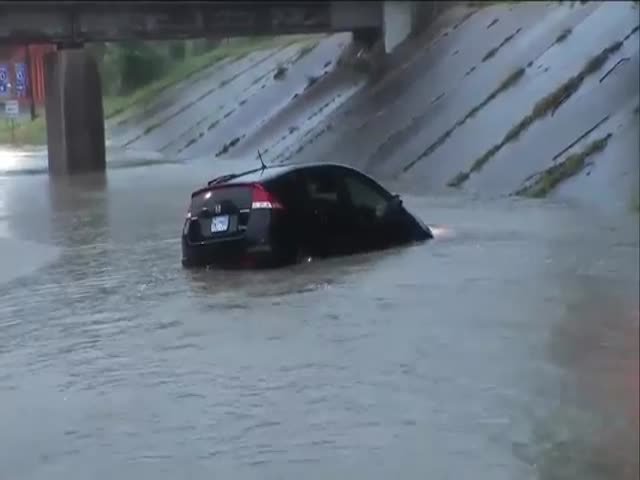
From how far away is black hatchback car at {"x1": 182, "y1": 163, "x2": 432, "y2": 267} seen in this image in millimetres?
16109

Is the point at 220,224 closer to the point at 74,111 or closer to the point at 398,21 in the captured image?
the point at 74,111

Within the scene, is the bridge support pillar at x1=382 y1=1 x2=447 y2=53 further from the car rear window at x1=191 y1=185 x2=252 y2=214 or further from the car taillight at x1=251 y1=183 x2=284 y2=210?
the car taillight at x1=251 y1=183 x2=284 y2=210

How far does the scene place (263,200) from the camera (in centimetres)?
1608

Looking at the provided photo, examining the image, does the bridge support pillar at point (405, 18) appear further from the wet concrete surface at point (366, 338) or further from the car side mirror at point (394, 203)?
→ the car side mirror at point (394, 203)

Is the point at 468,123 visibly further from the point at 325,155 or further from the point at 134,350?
the point at 134,350

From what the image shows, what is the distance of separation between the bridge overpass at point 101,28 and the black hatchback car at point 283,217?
81.3ft

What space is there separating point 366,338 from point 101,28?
3163 cm

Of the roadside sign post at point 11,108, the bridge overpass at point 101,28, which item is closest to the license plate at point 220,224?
the roadside sign post at point 11,108

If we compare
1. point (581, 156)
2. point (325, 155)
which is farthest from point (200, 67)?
point (581, 156)

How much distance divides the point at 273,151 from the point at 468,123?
11.4 metres

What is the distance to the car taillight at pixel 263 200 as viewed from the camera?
16047 mm

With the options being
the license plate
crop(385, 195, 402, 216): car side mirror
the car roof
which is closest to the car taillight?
the car roof

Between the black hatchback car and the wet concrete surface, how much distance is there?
11.7 inches

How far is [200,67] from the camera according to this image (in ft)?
215
